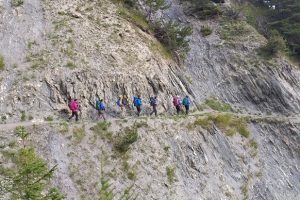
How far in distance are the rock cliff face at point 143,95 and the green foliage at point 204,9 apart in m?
6.40

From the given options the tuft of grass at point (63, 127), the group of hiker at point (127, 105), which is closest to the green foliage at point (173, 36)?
the group of hiker at point (127, 105)

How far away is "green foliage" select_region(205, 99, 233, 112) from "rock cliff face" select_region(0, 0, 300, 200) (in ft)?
2.78

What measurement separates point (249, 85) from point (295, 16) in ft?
49.2

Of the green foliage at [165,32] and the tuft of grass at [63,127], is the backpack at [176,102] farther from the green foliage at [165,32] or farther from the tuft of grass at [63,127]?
the tuft of grass at [63,127]

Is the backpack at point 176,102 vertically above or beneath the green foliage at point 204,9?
beneath

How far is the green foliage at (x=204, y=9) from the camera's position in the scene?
4750cm

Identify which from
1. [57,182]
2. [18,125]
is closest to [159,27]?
[18,125]

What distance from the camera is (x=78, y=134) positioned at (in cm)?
2448

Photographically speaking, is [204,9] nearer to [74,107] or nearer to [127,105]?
[127,105]

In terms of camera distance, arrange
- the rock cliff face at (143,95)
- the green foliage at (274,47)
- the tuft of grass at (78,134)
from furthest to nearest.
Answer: the green foliage at (274,47), the tuft of grass at (78,134), the rock cliff face at (143,95)

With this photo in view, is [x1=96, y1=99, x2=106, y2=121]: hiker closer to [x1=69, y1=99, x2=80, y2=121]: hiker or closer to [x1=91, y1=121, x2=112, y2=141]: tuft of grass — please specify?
[x1=91, y1=121, x2=112, y2=141]: tuft of grass

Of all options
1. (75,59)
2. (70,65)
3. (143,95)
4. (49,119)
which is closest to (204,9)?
(143,95)

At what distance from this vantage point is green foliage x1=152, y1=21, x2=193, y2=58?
39.3 m

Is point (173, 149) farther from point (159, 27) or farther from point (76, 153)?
point (159, 27)
